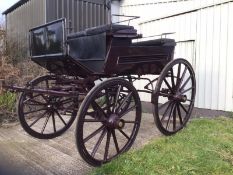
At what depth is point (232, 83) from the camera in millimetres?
8344

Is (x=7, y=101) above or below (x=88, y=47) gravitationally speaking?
below

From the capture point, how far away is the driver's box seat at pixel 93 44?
525 cm

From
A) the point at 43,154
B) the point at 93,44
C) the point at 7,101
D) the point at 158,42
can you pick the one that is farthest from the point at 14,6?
the point at 93,44

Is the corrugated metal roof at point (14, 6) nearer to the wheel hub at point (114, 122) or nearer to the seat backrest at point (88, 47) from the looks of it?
the seat backrest at point (88, 47)

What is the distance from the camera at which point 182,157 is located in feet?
16.8

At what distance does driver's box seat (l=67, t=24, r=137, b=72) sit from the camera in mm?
5246

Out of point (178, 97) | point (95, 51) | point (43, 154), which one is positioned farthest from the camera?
point (178, 97)

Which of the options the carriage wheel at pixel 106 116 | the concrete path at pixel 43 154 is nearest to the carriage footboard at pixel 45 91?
the carriage wheel at pixel 106 116

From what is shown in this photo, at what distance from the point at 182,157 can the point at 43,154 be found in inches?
84.6

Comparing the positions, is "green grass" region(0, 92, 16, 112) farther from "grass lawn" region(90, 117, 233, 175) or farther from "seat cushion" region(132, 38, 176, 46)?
"grass lawn" region(90, 117, 233, 175)

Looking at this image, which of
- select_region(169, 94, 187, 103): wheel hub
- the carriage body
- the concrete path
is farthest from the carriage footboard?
select_region(169, 94, 187, 103): wheel hub

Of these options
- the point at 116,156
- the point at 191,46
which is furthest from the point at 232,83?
the point at 116,156

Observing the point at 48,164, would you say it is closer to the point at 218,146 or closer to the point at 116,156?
the point at 116,156

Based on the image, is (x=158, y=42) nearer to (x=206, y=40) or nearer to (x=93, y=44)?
(x=93, y=44)
